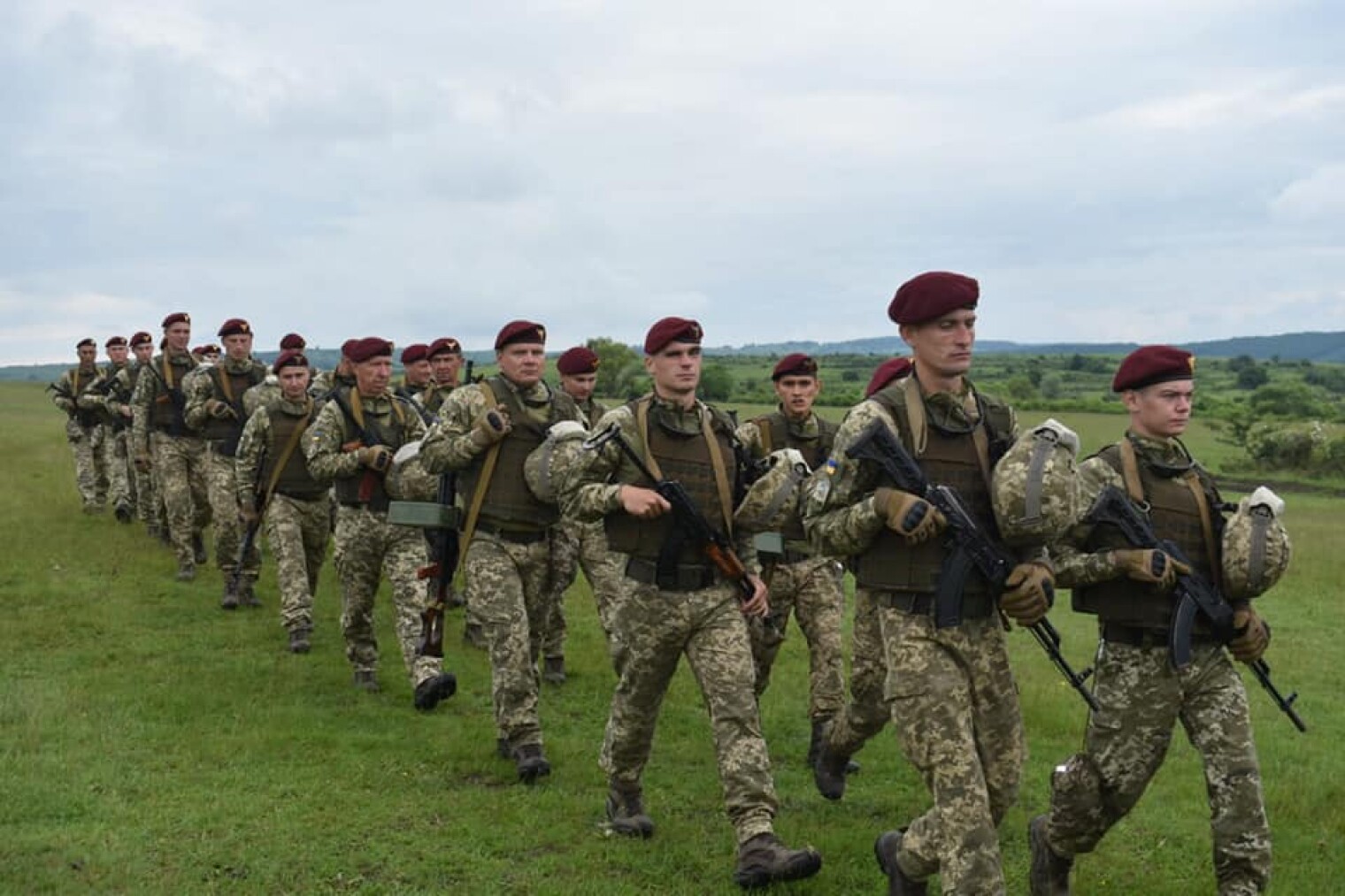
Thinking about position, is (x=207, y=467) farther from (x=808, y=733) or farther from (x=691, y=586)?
(x=691, y=586)

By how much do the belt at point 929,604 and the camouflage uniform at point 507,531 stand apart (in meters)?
3.53

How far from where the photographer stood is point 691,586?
21.7ft

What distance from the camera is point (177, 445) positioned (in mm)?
15258

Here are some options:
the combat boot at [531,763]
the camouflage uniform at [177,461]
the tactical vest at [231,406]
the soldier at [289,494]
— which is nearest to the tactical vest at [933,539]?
the combat boot at [531,763]

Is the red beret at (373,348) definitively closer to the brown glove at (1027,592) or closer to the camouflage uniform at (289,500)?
the camouflage uniform at (289,500)

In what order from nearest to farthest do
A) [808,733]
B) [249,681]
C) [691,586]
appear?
[691,586], [808,733], [249,681]

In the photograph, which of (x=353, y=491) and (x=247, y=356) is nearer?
(x=353, y=491)

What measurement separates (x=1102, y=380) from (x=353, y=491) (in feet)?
392

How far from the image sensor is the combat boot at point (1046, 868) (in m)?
6.13

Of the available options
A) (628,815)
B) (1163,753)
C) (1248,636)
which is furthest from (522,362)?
(1248,636)

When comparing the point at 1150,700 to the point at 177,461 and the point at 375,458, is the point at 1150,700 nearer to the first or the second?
the point at 375,458

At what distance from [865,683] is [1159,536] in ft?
7.34

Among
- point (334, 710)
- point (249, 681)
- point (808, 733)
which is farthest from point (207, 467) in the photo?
point (808, 733)

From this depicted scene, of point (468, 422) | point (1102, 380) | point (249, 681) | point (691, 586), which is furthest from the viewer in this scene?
point (1102, 380)
